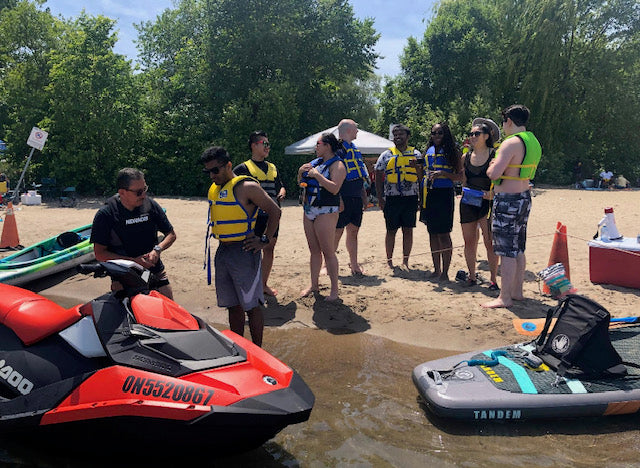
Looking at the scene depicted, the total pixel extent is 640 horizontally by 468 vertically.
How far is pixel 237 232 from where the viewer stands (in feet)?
14.1

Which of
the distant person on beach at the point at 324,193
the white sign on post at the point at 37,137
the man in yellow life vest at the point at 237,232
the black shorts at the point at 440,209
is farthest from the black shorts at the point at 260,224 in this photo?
the white sign on post at the point at 37,137

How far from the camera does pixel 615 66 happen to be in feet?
89.6

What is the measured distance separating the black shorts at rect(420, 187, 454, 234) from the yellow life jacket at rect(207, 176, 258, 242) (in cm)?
329

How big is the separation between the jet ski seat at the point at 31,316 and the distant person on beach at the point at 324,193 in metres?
2.98

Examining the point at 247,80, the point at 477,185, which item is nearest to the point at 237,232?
the point at 477,185

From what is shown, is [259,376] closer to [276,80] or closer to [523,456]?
[523,456]

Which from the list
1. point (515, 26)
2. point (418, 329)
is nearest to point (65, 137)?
point (418, 329)

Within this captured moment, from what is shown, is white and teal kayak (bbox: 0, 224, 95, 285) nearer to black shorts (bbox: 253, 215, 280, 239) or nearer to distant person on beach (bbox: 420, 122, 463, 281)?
black shorts (bbox: 253, 215, 280, 239)

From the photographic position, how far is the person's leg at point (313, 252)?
19.5ft

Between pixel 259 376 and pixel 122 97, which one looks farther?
pixel 122 97

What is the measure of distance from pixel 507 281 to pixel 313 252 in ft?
7.33

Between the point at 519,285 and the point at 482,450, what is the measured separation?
2.94 metres

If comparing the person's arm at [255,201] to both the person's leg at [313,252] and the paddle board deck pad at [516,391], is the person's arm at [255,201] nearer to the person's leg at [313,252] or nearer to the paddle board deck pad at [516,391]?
the person's leg at [313,252]

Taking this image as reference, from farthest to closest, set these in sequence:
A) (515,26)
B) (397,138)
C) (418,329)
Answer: (515,26)
(397,138)
(418,329)
